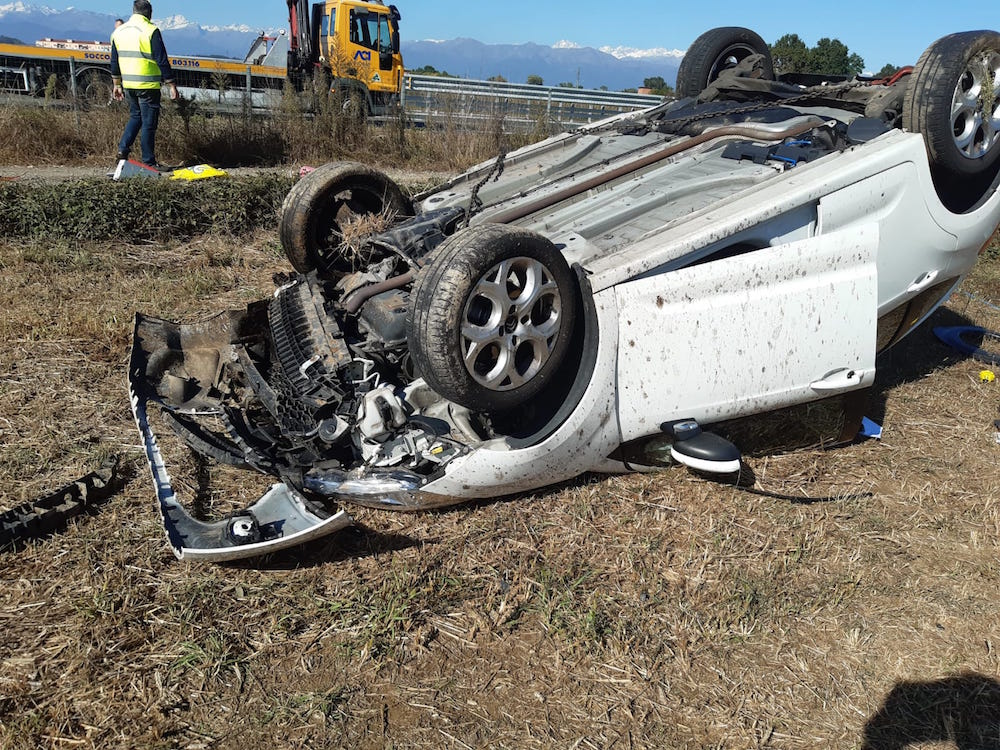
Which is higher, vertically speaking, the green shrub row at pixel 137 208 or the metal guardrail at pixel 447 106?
the metal guardrail at pixel 447 106

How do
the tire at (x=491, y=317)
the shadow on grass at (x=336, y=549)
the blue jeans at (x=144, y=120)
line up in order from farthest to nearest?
the blue jeans at (x=144, y=120), the shadow on grass at (x=336, y=549), the tire at (x=491, y=317)

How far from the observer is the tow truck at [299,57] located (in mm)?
15314

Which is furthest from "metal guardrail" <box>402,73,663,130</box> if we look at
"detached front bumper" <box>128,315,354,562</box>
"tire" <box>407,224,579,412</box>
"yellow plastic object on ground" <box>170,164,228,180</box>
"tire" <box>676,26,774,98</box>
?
"detached front bumper" <box>128,315,354,562</box>

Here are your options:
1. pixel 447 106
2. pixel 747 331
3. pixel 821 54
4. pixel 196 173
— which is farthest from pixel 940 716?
pixel 821 54

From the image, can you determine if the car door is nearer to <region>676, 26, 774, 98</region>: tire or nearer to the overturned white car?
the overturned white car

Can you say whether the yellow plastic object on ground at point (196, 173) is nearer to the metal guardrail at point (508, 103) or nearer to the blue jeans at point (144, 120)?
the blue jeans at point (144, 120)

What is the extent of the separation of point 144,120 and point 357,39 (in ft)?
27.8

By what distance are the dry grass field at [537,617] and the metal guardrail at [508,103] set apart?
27.3ft

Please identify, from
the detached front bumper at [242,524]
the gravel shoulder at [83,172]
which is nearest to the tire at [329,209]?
the detached front bumper at [242,524]

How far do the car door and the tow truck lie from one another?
43.4ft

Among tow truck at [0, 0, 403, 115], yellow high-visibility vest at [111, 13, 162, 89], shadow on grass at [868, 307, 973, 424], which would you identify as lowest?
shadow on grass at [868, 307, 973, 424]

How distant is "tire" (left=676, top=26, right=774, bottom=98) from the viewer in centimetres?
516

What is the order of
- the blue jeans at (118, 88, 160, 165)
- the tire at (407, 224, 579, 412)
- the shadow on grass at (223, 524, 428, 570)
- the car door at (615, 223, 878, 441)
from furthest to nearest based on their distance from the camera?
1. the blue jeans at (118, 88, 160, 165)
2. the car door at (615, 223, 878, 441)
3. the shadow on grass at (223, 524, 428, 570)
4. the tire at (407, 224, 579, 412)

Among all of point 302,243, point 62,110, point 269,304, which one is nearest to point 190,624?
point 269,304
